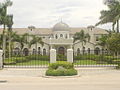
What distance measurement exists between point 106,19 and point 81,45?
29.1m

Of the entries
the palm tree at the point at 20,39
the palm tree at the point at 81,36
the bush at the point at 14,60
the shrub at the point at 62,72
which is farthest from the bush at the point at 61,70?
the palm tree at the point at 81,36

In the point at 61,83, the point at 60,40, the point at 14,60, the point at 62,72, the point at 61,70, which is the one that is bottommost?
the point at 61,83

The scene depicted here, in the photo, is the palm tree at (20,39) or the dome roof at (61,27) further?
the dome roof at (61,27)

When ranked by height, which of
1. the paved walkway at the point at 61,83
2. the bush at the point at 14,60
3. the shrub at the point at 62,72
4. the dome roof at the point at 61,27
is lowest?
the paved walkway at the point at 61,83

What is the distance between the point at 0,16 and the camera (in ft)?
129

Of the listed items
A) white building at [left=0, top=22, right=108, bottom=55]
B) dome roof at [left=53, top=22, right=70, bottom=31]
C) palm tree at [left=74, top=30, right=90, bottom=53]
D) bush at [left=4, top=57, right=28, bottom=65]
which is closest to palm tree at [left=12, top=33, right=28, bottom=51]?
white building at [left=0, top=22, right=108, bottom=55]

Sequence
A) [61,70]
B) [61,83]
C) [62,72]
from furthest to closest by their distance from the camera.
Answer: [61,70], [62,72], [61,83]

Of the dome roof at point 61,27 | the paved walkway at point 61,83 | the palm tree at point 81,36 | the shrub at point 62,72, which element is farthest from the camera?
the dome roof at point 61,27

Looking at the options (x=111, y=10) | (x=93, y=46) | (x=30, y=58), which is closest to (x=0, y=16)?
(x=30, y=58)

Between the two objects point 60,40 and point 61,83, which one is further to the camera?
point 60,40

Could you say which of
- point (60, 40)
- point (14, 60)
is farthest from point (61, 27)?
point (14, 60)

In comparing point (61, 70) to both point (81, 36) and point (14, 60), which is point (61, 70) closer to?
point (14, 60)

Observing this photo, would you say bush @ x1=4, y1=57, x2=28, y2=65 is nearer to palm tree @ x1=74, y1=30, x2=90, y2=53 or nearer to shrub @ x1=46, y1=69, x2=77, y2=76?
shrub @ x1=46, y1=69, x2=77, y2=76

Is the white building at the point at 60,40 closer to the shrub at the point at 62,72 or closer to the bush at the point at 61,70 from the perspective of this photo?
the bush at the point at 61,70
